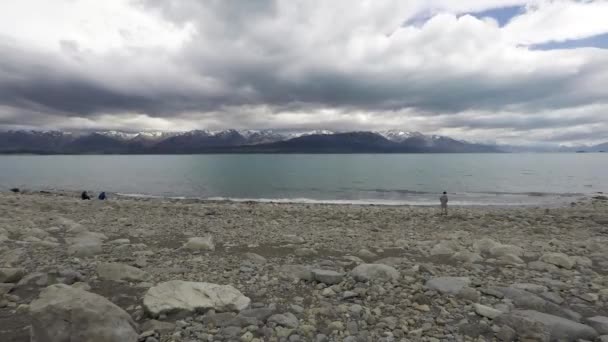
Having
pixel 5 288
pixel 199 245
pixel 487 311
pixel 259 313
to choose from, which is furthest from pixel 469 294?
pixel 5 288

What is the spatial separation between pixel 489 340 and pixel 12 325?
300 inches

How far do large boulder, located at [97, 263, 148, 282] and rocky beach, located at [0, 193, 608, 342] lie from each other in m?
0.03

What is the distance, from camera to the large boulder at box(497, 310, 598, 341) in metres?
4.89

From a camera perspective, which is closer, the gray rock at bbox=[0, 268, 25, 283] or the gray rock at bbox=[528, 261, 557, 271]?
the gray rock at bbox=[0, 268, 25, 283]

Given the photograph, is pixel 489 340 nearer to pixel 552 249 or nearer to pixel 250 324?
pixel 250 324

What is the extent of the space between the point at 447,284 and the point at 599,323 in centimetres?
247

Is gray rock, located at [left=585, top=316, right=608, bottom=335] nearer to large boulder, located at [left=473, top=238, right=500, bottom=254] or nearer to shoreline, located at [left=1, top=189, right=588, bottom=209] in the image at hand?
large boulder, located at [left=473, top=238, right=500, bottom=254]

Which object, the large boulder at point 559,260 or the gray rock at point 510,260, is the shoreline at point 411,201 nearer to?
the gray rock at point 510,260

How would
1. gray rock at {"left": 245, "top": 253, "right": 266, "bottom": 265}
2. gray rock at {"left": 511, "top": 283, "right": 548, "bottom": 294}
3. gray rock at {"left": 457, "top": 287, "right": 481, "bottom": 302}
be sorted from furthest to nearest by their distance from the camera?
gray rock at {"left": 245, "top": 253, "right": 266, "bottom": 265}, gray rock at {"left": 511, "top": 283, "right": 548, "bottom": 294}, gray rock at {"left": 457, "top": 287, "right": 481, "bottom": 302}

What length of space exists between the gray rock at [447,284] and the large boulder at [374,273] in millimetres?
796

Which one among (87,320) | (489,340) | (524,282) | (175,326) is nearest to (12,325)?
(87,320)

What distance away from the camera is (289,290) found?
6.96m

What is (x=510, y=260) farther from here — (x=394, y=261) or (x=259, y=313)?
(x=259, y=313)

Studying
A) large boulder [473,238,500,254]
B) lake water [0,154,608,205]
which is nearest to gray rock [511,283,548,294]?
large boulder [473,238,500,254]
